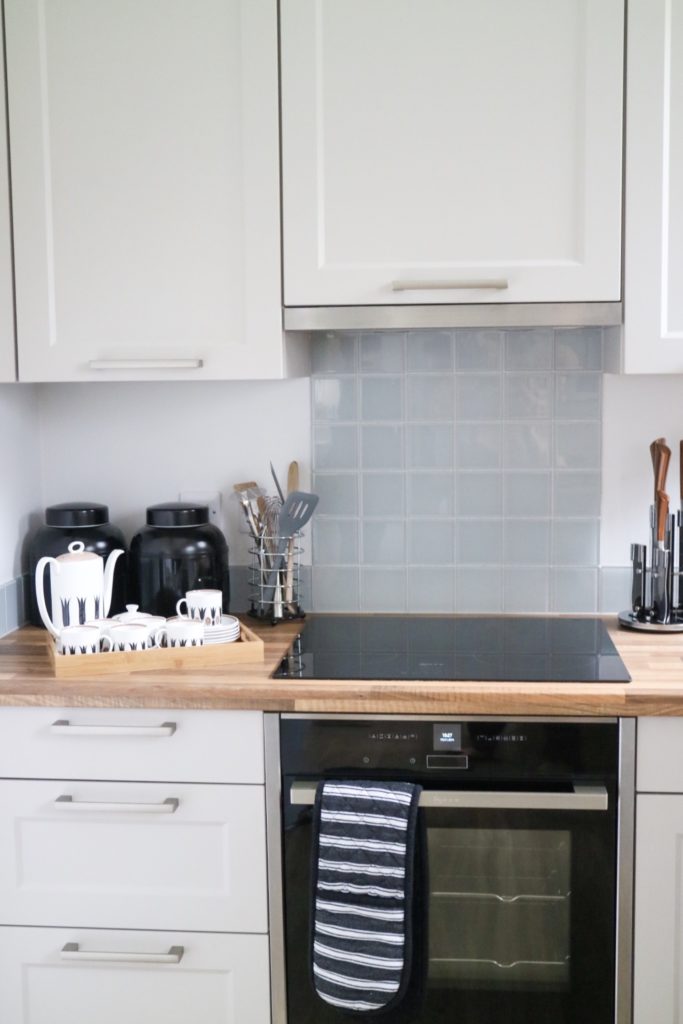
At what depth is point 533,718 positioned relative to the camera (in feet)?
6.28

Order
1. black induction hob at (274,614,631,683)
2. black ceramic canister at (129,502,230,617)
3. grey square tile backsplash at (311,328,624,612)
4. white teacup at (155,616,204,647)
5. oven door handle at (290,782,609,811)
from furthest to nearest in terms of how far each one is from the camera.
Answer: grey square tile backsplash at (311,328,624,612) → black ceramic canister at (129,502,230,617) → white teacup at (155,616,204,647) → black induction hob at (274,614,631,683) → oven door handle at (290,782,609,811)

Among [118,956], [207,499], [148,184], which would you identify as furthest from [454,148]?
[118,956]

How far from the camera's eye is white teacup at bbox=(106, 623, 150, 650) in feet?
6.84

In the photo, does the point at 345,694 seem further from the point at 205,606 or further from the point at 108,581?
the point at 108,581

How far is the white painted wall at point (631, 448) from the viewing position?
246 cm

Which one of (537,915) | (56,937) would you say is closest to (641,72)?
(537,915)

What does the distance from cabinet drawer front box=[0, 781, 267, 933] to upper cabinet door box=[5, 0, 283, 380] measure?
31.9 inches

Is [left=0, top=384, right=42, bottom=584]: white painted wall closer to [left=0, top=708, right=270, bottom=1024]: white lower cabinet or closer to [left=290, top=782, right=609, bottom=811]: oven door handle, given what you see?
[left=0, top=708, right=270, bottom=1024]: white lower cabinet

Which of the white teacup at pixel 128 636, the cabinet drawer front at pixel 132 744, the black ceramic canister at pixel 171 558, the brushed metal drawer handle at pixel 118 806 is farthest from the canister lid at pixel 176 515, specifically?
the brushed metal drawer handle at pixel 118 806

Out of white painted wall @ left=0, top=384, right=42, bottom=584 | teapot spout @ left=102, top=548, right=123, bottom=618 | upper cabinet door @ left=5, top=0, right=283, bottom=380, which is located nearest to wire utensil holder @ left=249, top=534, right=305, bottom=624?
teapot spout @ left=102, top=548, right=123, bottom=618

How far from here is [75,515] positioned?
240cm

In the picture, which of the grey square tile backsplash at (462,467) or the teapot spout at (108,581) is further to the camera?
the grey square tile backsplash at (462,467)

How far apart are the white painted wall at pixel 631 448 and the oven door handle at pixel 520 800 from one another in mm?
727

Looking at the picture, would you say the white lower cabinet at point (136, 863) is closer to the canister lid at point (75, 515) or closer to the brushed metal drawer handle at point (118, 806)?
the brushed metal drawer handle at point (118, 806)
